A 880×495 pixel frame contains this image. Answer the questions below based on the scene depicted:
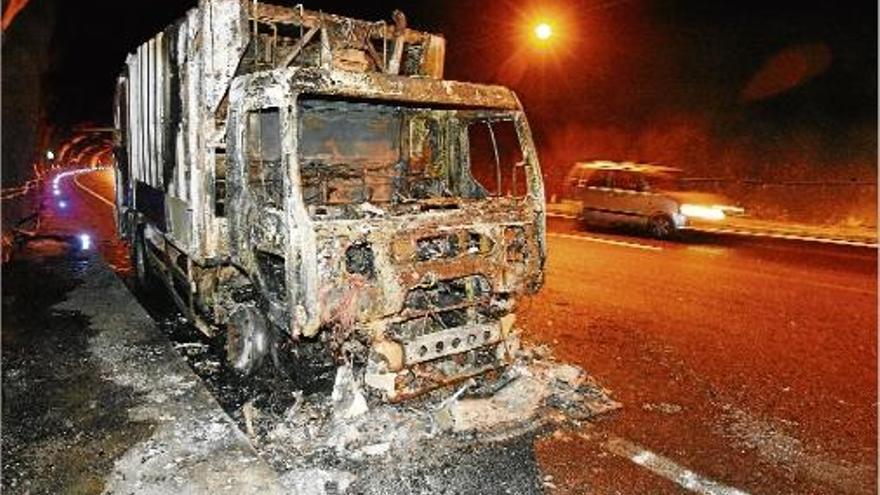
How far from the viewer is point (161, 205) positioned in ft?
23.1

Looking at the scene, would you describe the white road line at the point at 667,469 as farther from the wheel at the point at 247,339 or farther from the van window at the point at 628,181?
the van window at the point at 628,181

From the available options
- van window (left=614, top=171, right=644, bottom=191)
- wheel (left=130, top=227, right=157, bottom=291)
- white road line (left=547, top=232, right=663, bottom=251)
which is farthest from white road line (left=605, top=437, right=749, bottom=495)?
van window (left=614, top=171, right=644, bottom=191)

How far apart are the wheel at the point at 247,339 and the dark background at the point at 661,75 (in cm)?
1123

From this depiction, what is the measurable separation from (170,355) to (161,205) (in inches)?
78.7

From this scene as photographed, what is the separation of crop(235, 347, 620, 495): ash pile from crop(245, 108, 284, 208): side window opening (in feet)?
5.30

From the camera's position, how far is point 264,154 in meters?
5.62

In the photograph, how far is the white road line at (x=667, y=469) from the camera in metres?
4.01

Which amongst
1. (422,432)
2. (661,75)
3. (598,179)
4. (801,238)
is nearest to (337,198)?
(422,432)

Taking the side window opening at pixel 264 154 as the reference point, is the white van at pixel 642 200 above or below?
below

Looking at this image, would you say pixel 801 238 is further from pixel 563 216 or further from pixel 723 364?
pixel 723 364

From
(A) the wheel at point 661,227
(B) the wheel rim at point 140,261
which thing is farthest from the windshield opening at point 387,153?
(A) the wheel at point 661,227

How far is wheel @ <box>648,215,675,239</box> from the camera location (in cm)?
1445

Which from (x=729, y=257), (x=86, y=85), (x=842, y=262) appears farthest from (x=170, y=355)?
(x=86, y=85)

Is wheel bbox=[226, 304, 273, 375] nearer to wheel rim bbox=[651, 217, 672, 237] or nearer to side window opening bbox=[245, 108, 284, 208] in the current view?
side window opening bbox=[245, 108, 284, 208]
